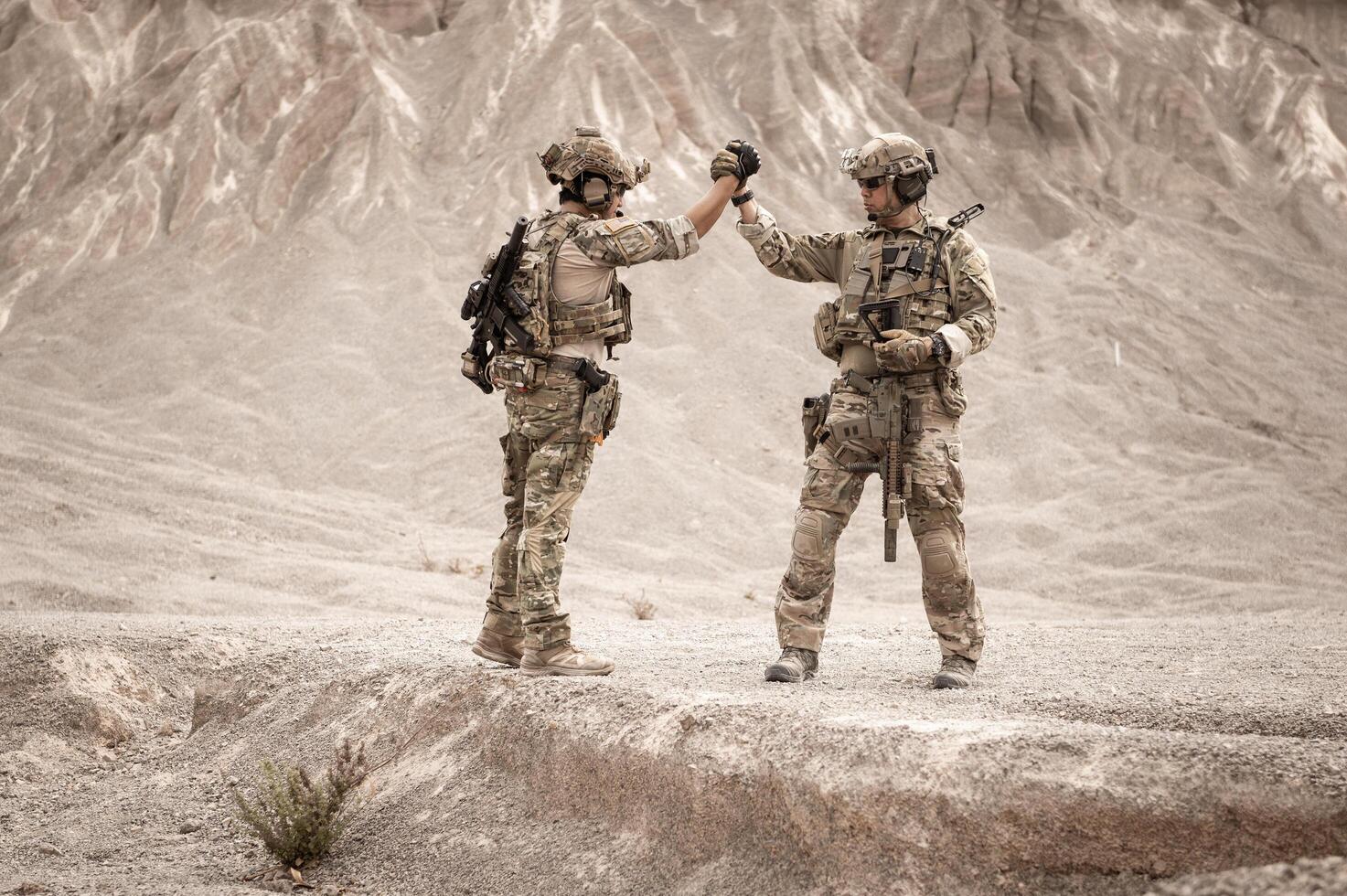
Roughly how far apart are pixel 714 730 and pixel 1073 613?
325 inches

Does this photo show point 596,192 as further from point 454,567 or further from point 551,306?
point 454,567

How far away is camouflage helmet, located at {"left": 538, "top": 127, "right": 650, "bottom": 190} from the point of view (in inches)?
205

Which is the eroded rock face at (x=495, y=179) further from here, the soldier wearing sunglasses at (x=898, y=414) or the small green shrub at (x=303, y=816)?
the small green shrub at (x=303, y=816)

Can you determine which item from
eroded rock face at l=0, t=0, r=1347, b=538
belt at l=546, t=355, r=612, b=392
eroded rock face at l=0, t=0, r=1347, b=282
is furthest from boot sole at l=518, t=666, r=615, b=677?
eroded rock face at l=0, t=0, r=1347, b=282

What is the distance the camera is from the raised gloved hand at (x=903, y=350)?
16.5 ft

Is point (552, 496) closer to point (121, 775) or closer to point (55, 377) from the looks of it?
point (121, 775)

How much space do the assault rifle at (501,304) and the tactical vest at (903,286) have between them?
1.38m

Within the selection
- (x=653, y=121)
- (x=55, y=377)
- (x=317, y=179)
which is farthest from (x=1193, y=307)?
(x=55, y=377)

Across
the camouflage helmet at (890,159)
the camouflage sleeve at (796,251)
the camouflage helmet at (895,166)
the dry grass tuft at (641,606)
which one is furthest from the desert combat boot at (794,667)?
the dry grass tuft at (641,606)

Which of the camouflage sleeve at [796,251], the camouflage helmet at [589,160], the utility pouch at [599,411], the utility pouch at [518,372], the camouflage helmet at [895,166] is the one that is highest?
the camouflage helmet at [895,166]

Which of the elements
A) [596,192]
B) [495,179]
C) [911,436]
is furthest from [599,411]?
[495,179]

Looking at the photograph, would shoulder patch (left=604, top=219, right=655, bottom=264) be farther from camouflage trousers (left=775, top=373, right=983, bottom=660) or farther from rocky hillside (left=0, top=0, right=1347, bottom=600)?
rocky hillside (left=0, top=0, right=1347, bottom=600)

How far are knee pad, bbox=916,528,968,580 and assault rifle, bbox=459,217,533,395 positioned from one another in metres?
1.88

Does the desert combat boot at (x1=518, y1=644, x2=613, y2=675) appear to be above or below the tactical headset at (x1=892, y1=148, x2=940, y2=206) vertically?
below
